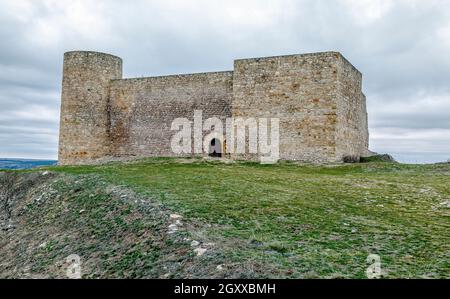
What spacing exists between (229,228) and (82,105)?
21.4 metres

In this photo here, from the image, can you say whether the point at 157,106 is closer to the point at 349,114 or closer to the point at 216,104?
the point at 216,104

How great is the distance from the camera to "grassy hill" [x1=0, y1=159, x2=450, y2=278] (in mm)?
5648

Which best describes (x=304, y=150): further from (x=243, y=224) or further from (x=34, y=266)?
(x=34, y=266)

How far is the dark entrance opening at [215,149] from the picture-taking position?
24422mm

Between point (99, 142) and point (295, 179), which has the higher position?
point (99, 142)

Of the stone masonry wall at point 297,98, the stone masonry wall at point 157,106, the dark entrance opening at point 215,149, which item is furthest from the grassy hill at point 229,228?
the stone masonry wall at point 157,106

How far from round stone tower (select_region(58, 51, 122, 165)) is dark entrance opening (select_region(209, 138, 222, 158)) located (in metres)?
7.22

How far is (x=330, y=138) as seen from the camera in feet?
67.5

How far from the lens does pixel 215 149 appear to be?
24.8m

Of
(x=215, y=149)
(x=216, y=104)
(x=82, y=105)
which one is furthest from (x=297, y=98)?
(x=82, y=105)

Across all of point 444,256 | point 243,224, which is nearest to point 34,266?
point 243,224

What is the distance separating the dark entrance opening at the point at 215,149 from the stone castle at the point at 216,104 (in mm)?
1423

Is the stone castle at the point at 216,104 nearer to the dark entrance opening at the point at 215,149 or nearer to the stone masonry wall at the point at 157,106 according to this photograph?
the stone masonry wall at the point at 157,106

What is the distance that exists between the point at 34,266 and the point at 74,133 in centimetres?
2021
